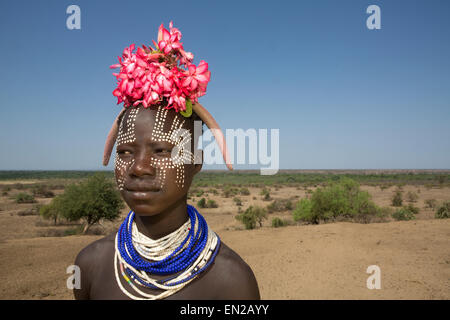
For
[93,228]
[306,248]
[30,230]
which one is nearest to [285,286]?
[306,248]

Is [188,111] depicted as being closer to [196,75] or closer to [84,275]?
[196,75]

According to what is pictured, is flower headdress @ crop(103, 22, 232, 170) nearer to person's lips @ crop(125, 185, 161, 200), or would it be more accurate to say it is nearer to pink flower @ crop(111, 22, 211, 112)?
pink flower @ crop(111, 22, 211, 112)

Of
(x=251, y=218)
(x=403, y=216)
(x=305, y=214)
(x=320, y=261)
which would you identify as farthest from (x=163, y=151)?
(x=403, y=216)

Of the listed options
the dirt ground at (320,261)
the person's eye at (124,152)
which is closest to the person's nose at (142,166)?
the person's eye at (124,152)

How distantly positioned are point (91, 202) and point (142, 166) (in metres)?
15.6

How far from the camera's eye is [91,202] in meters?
15.7

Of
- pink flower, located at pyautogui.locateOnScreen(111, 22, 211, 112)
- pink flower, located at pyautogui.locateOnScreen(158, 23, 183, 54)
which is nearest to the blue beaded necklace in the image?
Answer: pink flower, located at pyautogui.locateOnScreen(111, 22, 211, 112)

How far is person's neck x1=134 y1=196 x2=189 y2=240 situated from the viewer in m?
1.95

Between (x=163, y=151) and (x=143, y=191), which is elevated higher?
(x=163, y=151)

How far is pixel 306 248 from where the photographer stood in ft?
36.7
